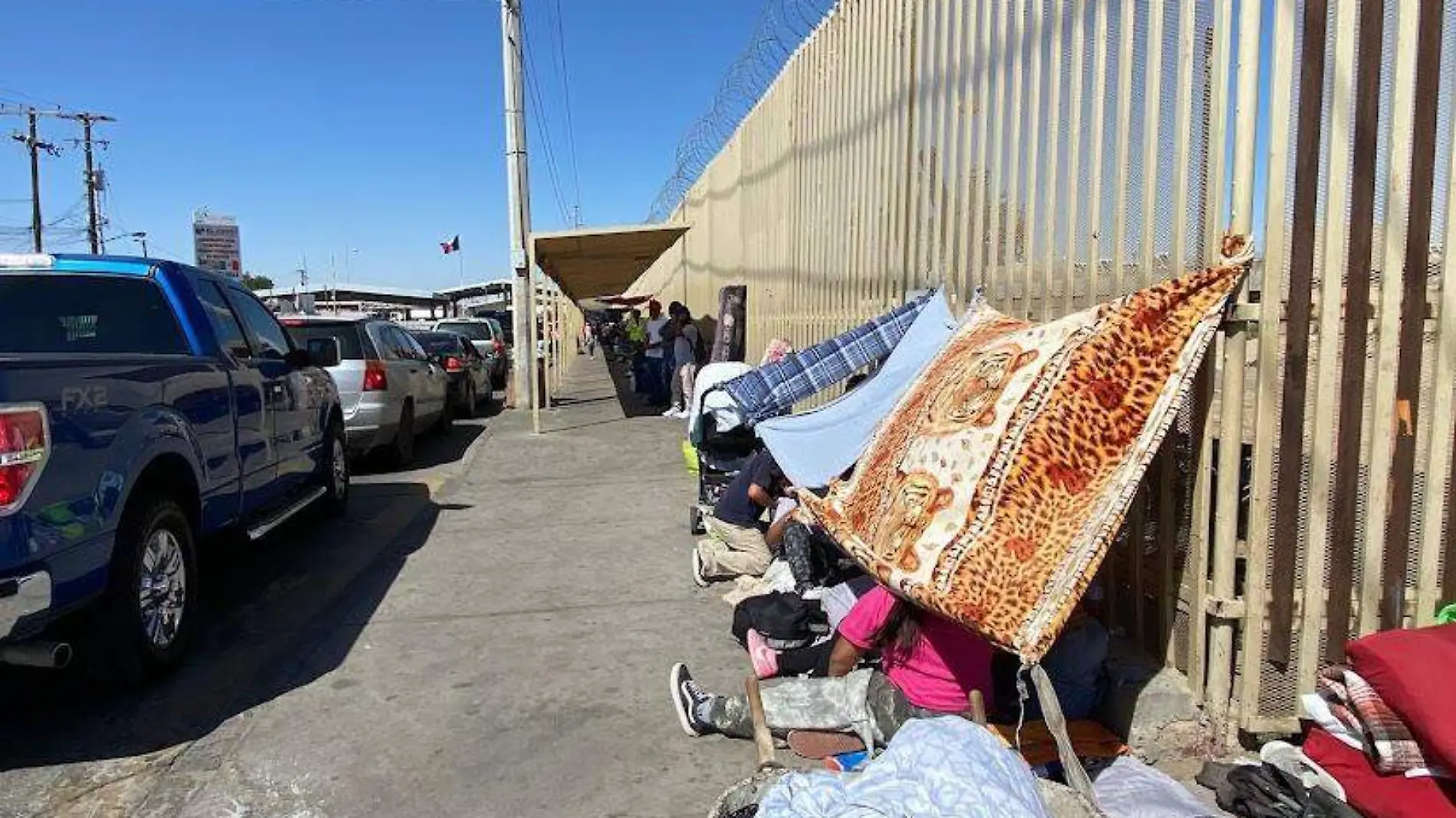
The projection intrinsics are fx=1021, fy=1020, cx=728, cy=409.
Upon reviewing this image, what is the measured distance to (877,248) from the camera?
706 cm

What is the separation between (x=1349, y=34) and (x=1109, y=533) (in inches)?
69.1

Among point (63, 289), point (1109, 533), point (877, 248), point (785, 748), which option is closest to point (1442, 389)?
point (1109, 533)

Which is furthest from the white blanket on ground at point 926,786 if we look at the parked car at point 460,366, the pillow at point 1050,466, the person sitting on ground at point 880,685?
the parked car at point 460,366

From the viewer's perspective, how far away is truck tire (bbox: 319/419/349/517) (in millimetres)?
7695

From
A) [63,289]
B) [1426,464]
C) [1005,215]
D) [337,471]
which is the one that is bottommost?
[337,471]

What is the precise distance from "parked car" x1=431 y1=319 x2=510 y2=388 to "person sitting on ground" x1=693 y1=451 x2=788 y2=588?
17883mm

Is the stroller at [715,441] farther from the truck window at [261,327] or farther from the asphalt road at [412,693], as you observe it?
the truck window at [261,327]

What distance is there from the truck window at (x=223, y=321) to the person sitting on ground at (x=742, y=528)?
9.76 ft

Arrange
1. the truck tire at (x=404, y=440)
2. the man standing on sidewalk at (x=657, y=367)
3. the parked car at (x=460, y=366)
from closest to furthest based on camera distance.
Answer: the truck tire at (x=404, y=440) → the parked car at (x=460, y=366) → the man standing on sidewalk at (x=657, y=367)

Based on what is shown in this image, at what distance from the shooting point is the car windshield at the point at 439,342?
16.0 metres

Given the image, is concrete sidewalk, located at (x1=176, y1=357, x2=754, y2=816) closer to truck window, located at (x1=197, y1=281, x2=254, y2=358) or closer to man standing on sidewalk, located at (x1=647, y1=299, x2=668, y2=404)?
truck window, located at (x1=197, y1=281, x2=254, y2=358)

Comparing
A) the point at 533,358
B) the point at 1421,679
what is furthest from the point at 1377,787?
the point at 533,358

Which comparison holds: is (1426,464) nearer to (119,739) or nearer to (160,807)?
(160,807)

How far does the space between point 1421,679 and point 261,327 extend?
659 centimetres
